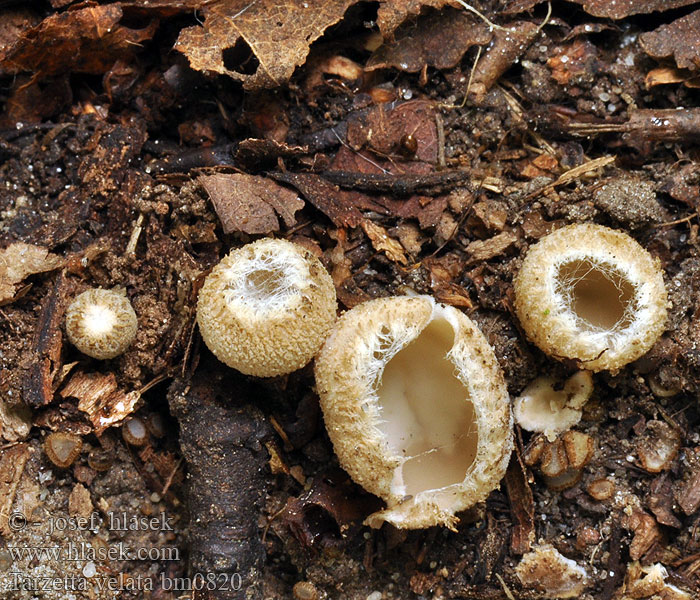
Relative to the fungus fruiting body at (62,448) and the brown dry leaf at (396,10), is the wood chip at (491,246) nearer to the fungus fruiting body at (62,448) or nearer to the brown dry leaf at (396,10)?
the brown dry leaf at (396,10)

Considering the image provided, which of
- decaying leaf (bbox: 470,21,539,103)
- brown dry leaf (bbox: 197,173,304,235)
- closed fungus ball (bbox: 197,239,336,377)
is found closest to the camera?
closed fungus ball (bbox: 197,239,336,377)

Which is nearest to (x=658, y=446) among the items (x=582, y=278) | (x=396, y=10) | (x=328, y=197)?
(x=582, y=278)

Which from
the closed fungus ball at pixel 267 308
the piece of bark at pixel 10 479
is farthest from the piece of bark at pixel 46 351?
the closed fungus ball at pixel 267 308

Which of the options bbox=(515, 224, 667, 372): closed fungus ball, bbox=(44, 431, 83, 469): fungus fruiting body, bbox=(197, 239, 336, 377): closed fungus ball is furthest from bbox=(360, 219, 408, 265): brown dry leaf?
bbox=(44, 431, 83, 469): fungus fruiting body

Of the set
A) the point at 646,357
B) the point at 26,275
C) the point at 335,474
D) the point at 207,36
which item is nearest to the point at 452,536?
the point at 335,474

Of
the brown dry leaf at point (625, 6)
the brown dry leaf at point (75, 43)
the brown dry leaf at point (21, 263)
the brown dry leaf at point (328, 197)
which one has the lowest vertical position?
the brown dry leaf at point (21, 263)

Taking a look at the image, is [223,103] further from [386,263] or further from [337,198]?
[386,263]

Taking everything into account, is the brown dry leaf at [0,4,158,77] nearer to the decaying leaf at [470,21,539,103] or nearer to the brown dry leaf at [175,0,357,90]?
the brown dry leaf at [175,0,357,90]
